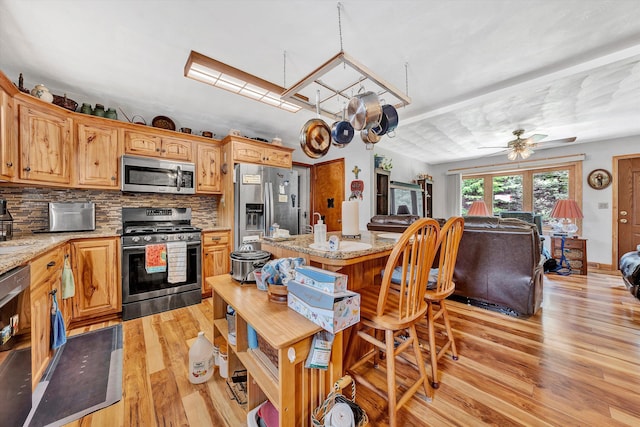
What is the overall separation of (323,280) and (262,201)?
8.48 ft

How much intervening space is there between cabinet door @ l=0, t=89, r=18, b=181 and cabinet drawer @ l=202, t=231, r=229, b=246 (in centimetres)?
161

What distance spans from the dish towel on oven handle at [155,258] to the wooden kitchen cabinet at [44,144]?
102 cm

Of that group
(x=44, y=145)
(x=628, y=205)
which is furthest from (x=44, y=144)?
(x=628, y=205)

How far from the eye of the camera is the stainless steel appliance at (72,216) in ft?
8.09

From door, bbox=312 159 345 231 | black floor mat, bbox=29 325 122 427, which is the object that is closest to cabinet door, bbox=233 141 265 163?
door, bbox=312 159 345 231

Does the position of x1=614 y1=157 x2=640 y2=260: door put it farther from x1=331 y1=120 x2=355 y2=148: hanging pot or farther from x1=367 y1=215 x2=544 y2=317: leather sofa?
x1=331 y1=120 x2=355 y2=148: hanging pot

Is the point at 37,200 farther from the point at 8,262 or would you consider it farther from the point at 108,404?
the point at 108,404

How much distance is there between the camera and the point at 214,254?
122 inches

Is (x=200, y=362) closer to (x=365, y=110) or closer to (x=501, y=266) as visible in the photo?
(x=365, y=110)

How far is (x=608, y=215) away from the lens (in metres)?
4.41

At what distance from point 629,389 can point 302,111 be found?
3.63 m

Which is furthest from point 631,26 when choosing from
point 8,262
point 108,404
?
point 108,404

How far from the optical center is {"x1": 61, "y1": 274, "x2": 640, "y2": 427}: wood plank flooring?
1.29 metres

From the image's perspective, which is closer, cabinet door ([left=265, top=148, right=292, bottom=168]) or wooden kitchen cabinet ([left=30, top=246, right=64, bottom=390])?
wooden kitchen cabinet ([left=30, top=246, right=64, bottom=390])
